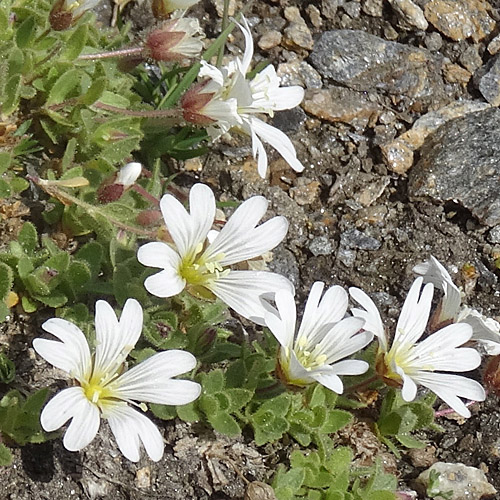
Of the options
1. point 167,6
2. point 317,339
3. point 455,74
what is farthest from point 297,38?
point 317,339

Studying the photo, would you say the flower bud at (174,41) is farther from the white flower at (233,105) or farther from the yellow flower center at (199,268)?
the yellow flower center at (199,268)

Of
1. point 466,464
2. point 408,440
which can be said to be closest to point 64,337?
point 408,440

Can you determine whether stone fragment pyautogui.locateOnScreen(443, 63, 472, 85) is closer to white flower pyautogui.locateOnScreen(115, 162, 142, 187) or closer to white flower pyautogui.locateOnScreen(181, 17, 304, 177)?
white flower pyautogui.locateOnScreen(181, 17, 304, 177)

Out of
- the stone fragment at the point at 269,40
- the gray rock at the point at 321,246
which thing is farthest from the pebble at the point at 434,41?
the gray rock at the point at 321,246

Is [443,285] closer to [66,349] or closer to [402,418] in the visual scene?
[402,418]

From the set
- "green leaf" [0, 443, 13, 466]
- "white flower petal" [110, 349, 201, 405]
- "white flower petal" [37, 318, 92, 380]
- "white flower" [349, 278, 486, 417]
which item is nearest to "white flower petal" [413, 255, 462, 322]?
"white flower" [349, 278, 486, 417]

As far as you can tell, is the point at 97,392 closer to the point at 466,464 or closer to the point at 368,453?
the point at 368,453
